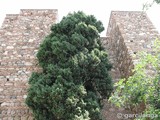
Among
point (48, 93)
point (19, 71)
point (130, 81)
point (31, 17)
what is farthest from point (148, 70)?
point (31, 17)

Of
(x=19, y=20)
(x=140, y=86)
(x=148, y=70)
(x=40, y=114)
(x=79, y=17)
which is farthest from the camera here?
(x=19, y=20)

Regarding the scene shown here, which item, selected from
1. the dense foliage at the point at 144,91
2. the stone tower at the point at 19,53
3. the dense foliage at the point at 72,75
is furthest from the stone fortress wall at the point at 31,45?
the dense foliage at the point at 144,91

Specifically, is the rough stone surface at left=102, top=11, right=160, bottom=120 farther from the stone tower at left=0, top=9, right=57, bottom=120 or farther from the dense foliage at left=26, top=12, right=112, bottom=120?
the stone tower at left=0, top=9, right=57, bottom=120

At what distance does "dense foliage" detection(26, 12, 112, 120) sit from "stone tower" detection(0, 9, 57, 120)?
731 millimetres

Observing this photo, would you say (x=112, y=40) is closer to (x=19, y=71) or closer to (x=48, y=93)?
(x=19, y=71)

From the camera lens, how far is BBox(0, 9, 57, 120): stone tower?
7.70m

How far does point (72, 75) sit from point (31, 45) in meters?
2.92

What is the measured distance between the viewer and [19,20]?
10.7 metres

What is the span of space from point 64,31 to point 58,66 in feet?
5.19

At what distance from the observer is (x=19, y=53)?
925 centimetres

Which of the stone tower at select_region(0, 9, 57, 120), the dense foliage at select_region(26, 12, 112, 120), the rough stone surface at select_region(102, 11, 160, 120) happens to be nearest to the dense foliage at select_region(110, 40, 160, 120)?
the dense foliage at select_region(26, 12, 112, 120)

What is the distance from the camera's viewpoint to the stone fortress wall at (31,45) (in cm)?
794

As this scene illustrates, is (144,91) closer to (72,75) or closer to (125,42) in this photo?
(72,75)

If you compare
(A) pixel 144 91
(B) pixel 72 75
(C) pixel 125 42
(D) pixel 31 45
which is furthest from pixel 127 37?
(A) pixel 144 91
